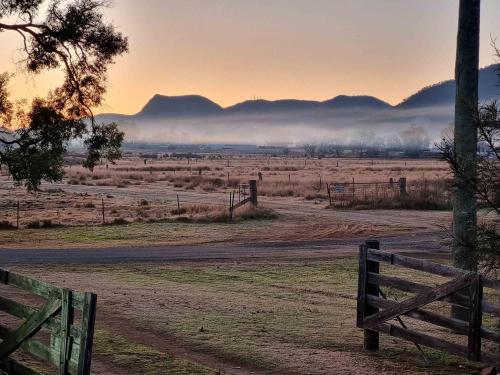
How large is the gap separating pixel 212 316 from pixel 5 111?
40.4ft

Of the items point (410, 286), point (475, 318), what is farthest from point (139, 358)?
point (475, 318)

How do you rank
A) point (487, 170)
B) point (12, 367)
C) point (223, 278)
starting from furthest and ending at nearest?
point (223, 278) → point (487, 170) → point (12, 367)

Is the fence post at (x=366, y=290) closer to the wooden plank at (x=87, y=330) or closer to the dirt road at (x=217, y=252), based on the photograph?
the wooden plank at (x=87, y=330)

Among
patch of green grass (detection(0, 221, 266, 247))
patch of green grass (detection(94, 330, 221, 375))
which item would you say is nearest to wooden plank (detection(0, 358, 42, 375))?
patch of green grass (detection(94, 330, 221, 375))

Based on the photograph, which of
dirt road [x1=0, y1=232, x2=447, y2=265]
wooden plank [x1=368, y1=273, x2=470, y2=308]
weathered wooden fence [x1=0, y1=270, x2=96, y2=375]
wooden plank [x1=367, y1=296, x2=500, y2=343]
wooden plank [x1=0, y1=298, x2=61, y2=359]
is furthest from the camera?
dirt road [x1=0, y1=232, x2=447, y2=265]

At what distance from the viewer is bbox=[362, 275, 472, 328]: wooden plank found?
10.5m

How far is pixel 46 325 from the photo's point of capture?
872 cm

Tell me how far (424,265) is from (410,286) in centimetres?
48

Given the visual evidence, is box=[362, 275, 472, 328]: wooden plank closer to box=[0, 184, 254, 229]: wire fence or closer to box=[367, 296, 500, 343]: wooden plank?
box=[367, 296, 500, 343]: wooden plank

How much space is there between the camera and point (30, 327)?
9.01m

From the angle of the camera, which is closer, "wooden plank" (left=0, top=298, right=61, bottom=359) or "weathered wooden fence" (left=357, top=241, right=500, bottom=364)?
"wooden plank" (left=0, top=298, right=61, bottom=359)

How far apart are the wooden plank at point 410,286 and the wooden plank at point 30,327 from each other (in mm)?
5756

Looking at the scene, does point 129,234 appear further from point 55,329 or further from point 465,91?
point 55,329

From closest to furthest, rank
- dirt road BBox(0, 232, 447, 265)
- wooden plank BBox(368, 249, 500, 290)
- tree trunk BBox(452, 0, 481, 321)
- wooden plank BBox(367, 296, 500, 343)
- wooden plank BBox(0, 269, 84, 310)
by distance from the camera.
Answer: wooden plank BBox(0, 269, 84, 310), wooden plank BBox(368, 249, 500, 290), wooden plank BBox(367, 296, 500, 343), tree trunk BBox(452, 0, 481, 321), dirt road BBox(0, 232, 447, 265)
